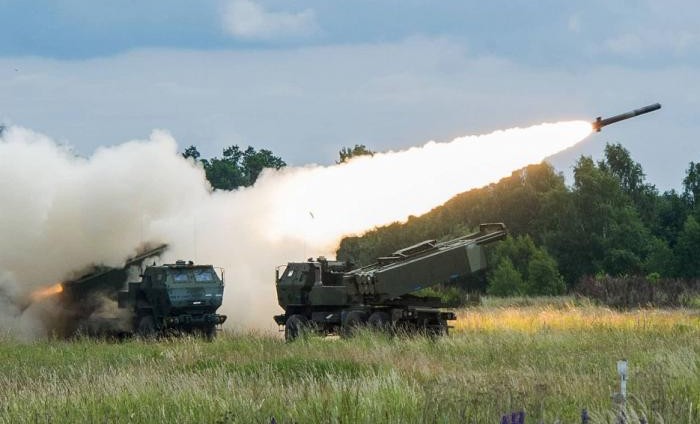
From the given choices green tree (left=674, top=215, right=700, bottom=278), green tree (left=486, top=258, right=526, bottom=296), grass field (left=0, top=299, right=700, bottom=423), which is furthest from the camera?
green tree (left=674, top=215, right=700, bottom=278)

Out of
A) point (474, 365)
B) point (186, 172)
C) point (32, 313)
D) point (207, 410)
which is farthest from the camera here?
point (186, 172)

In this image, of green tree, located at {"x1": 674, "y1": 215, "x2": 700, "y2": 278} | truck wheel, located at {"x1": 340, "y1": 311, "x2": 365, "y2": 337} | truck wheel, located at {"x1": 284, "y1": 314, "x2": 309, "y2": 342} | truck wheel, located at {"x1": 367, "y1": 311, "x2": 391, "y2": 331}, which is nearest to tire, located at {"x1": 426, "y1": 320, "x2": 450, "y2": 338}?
truck wheel, located at {"x1": 367, "y1": 311, "x2": 391, "y2": 331}

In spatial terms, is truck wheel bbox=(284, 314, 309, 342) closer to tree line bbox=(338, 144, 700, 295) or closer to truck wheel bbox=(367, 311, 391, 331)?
truck wheel bbox=(367, 311, 391, 331)

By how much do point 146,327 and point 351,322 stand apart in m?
6.61

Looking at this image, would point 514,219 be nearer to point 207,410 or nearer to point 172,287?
point 172,287

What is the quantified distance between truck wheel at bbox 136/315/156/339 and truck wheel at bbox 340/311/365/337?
19.5 ft

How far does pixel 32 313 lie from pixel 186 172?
21.6 feet

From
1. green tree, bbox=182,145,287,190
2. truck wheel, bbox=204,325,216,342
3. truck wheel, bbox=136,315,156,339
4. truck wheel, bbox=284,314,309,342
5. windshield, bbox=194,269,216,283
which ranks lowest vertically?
truck wheel, bbox=284,314,309,342

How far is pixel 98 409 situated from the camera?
38.7ft

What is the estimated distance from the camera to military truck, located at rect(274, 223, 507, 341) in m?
25.0

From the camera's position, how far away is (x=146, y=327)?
29.9 meters

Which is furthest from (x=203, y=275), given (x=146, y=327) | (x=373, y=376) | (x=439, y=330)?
(x=373, y=376)

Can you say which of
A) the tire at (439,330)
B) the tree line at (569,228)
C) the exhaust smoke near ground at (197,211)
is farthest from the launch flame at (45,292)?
the tree line at (569,228)

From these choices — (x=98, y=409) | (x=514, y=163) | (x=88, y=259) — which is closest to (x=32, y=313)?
(x=88, y=259)
